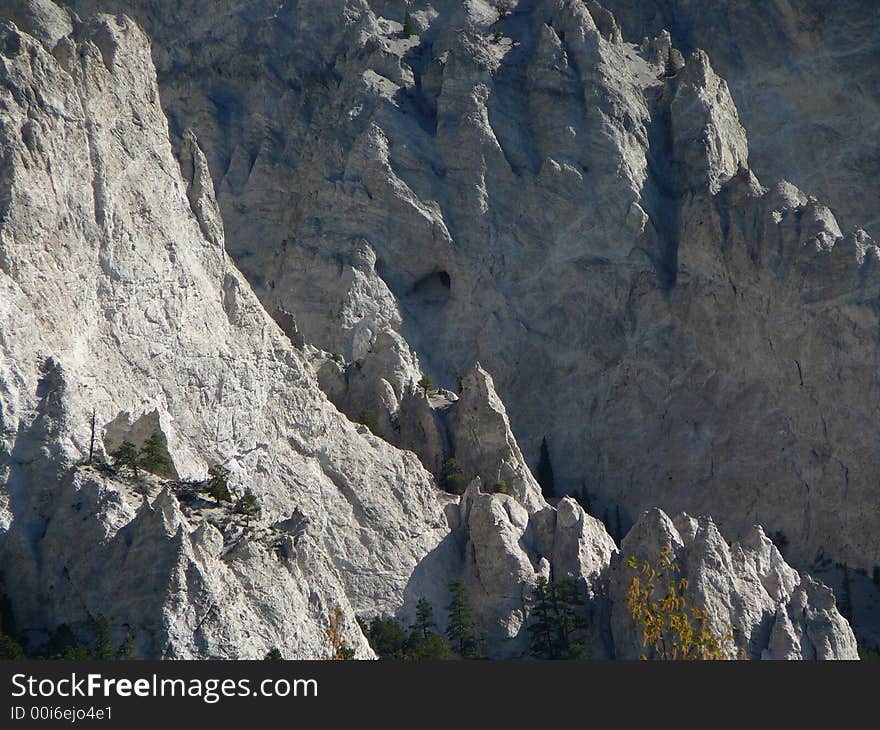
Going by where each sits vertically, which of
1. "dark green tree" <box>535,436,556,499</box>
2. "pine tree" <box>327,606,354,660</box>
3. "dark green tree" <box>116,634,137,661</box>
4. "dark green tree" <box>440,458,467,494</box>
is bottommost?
"dark green tree" <box>116,634,137,661</box>

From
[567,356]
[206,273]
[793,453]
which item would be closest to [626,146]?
[567,356]

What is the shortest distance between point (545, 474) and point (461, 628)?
61.9ft

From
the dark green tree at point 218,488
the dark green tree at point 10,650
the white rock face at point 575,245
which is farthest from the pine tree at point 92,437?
the white rock face at point 575,245

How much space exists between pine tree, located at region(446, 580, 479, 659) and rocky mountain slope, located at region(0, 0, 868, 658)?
1.77 m

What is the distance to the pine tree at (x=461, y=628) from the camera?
90.2 m

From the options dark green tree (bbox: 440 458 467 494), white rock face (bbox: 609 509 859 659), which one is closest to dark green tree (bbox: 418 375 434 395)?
dark green tree (bbox: 440 458 467 494)

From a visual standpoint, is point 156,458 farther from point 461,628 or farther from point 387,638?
point 461,628

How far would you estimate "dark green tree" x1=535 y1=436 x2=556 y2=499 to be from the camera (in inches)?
4245

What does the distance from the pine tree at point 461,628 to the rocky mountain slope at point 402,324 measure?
1.77 metres

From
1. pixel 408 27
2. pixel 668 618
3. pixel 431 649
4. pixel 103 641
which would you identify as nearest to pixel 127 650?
pixel 103 641

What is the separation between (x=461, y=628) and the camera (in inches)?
3580

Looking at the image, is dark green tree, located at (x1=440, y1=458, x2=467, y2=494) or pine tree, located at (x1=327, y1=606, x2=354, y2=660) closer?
pine tree, located at (x1=327, y1=606, x2=354, y2=660)

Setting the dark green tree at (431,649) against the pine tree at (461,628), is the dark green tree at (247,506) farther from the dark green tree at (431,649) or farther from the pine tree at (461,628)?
the pine tree at (461,628)

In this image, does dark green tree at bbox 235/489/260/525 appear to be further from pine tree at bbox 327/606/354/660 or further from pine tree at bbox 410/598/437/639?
pine tree at bbox 410/598/437/639
